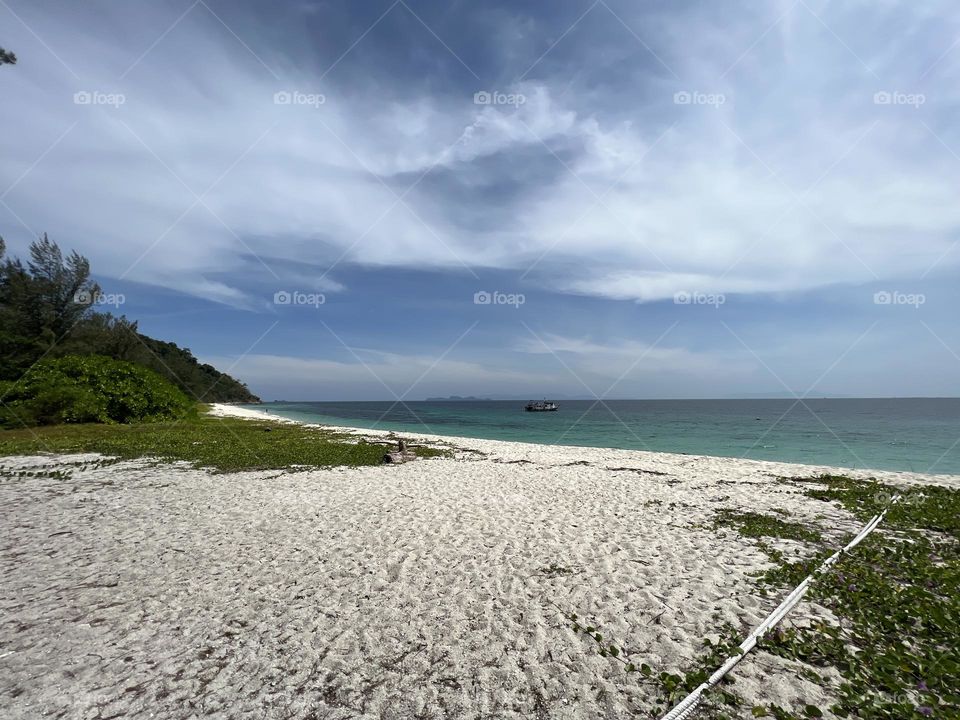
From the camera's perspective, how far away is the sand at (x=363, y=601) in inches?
165

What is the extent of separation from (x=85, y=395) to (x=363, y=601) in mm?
33722

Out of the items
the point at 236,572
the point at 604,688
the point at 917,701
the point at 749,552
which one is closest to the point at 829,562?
the point at 749,552

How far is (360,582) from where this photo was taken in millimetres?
6598

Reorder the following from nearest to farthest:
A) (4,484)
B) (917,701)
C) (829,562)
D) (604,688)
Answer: (917,701) → (604,688) → (829,562) → (4,484)

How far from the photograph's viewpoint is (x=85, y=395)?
28.9 metres

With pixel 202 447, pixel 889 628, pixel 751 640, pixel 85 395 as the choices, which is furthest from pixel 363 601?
pixel 85 395

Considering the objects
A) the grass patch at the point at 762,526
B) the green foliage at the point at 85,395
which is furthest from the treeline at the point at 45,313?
the grass patch at the point at 762,526

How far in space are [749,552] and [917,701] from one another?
3.88 meters

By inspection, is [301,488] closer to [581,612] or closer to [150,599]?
[150,599]

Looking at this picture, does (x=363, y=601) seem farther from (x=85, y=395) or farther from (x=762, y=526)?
→ (x=85, y=395)

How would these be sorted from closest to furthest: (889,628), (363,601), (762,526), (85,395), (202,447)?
Result: 1. (889,628)
2. (363,601)
3. (762,526)
4. (202,447)
5. (85,395)

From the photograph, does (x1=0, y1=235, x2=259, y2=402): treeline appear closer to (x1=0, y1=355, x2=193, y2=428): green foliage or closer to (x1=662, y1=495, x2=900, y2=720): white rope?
(x1=0, y1=355, x2=193, y2=428): green foliage

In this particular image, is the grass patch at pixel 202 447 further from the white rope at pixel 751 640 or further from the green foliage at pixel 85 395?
the white rope at pixel 751 640

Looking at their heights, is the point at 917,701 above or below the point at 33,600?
above
